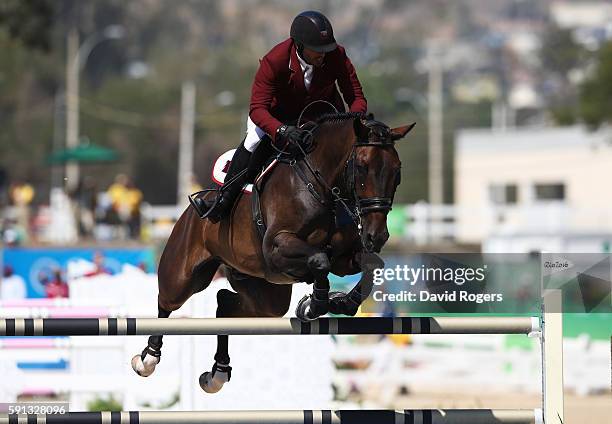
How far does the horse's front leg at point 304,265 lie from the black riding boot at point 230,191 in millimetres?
686

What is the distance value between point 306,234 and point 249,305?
1020mm

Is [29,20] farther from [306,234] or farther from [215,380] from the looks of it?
[306,234]

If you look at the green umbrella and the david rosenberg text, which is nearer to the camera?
the david rosenberg text

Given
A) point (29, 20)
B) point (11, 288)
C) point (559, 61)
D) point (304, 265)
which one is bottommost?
point (304, 265)

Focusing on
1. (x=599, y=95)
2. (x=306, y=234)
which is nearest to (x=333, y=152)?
(x=306, y=234)

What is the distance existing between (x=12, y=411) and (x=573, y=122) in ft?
164

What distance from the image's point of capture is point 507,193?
45.7 meters

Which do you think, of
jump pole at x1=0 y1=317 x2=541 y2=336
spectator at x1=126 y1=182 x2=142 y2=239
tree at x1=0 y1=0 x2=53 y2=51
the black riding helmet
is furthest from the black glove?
spectator at x1=126 y1=182 x2=142 y2=239

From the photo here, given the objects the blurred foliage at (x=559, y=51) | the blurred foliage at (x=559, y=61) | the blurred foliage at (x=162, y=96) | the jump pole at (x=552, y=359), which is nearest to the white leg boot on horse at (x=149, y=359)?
the jump pole at (x=552, y=359)

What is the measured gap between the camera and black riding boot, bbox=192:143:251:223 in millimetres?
7059

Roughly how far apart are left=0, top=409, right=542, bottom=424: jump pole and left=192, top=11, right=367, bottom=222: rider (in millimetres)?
1443

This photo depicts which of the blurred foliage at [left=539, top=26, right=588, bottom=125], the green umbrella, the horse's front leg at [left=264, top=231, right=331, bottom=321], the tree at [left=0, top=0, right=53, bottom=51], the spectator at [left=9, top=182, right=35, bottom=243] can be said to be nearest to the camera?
the horse's front leg at [left=264, top=231, right=331, bottom=321]

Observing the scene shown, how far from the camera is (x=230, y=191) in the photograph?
7066 mm

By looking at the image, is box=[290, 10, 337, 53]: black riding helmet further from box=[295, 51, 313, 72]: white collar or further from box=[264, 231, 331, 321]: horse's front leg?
box=[264, 231, 331, 321]: horse's front leg
